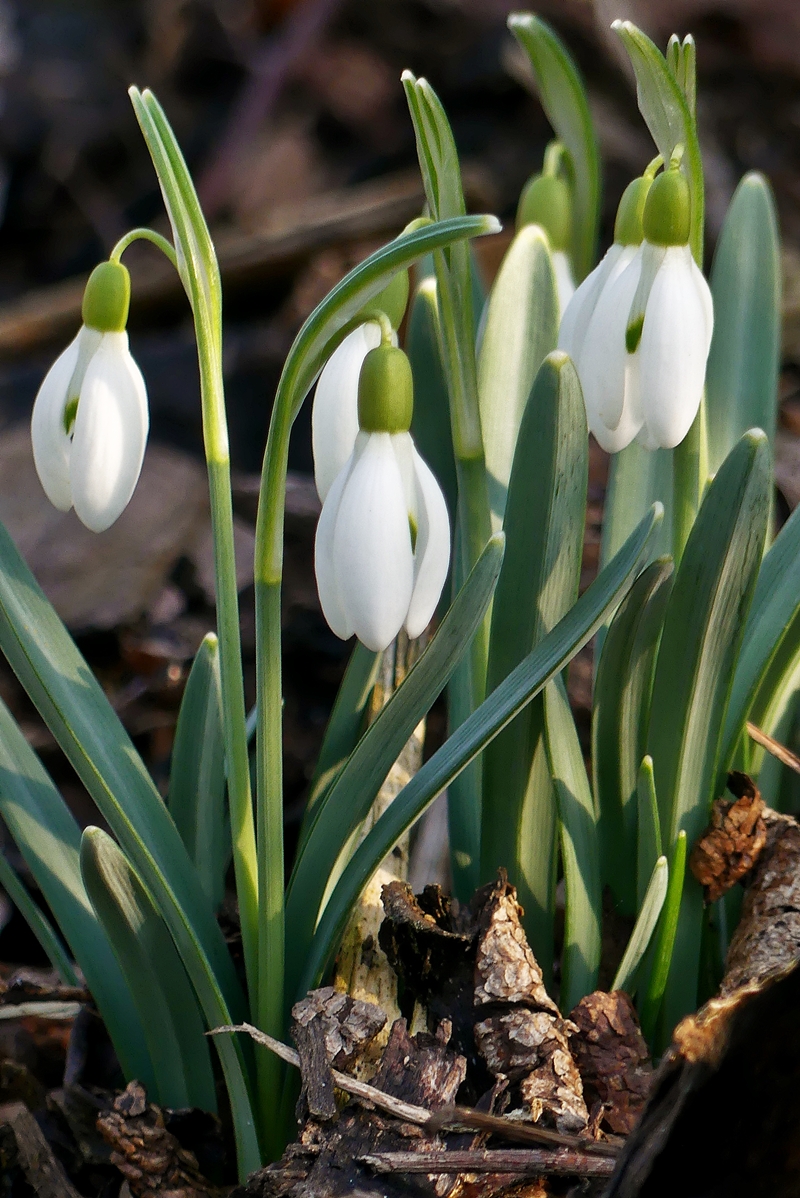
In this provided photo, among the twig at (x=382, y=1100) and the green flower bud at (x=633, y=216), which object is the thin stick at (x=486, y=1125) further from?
the green flower bud at (x=633, y=216)

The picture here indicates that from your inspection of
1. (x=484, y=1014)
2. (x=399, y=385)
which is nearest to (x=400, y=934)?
(x=484, y=1014)

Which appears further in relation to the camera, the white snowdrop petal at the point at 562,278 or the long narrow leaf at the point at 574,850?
the white snowdrop petal at the point at 562,278

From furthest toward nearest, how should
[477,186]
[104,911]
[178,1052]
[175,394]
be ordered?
[477,186], [175,394], [178,1052], [104,911]

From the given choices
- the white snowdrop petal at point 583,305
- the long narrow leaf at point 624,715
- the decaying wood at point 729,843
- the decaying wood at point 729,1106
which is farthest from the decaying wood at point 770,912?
the white snowdrop petal at point 583,305

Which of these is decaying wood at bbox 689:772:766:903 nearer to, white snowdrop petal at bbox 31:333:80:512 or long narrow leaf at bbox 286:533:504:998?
long narrow leaf at bbox 286:533:504:998

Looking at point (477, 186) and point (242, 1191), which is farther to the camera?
point (477, 186)

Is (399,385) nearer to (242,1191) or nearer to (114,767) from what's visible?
(114,767)

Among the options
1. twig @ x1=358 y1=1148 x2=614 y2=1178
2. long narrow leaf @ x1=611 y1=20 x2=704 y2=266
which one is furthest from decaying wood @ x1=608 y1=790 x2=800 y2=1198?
long narrow leaf @ x1=611 y1=20 x2=704 y2=266
